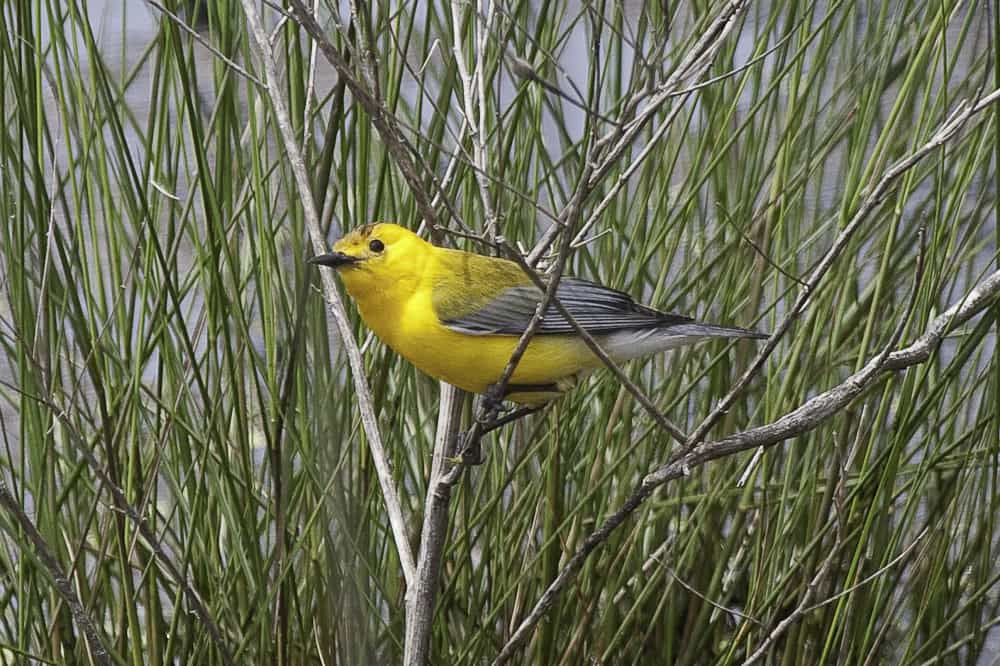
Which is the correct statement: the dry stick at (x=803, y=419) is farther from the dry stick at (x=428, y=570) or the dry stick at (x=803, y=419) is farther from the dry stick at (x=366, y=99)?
the dry stick at (x=366, y=99)

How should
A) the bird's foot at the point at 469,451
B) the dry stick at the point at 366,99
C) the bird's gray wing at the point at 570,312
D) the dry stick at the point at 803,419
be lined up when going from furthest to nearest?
the bird's gray wing at the point at 570,312 → the bird's foot at the point at 469,451 → the dry stick at the point at 803,419 → the dry stick at the point at 366,99

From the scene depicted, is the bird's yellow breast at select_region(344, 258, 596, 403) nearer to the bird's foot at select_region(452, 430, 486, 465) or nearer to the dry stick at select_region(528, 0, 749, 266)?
the bird's foot at select_region(452, 430, 486, 465)

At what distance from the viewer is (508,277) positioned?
1088 mm

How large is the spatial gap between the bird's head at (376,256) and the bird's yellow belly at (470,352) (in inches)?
1.2

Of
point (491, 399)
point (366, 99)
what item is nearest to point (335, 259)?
point (491, 399)

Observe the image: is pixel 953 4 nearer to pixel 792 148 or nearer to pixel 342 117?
pixel 792 148

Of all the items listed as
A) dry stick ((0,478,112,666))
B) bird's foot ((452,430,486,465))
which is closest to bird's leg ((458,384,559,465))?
bird's foot ((452,430,486,465))

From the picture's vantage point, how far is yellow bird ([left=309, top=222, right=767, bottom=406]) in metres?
0.96

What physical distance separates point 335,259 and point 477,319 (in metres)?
0.13

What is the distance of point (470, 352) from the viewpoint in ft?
3.15

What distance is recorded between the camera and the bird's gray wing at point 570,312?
1005mm

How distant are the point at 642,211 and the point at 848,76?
0.35 meters

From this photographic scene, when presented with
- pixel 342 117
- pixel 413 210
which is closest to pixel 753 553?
pixel 413 210

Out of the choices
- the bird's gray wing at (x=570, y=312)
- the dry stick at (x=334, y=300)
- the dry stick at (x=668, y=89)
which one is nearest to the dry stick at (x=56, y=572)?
the dry stick at (x=334, y=300)
